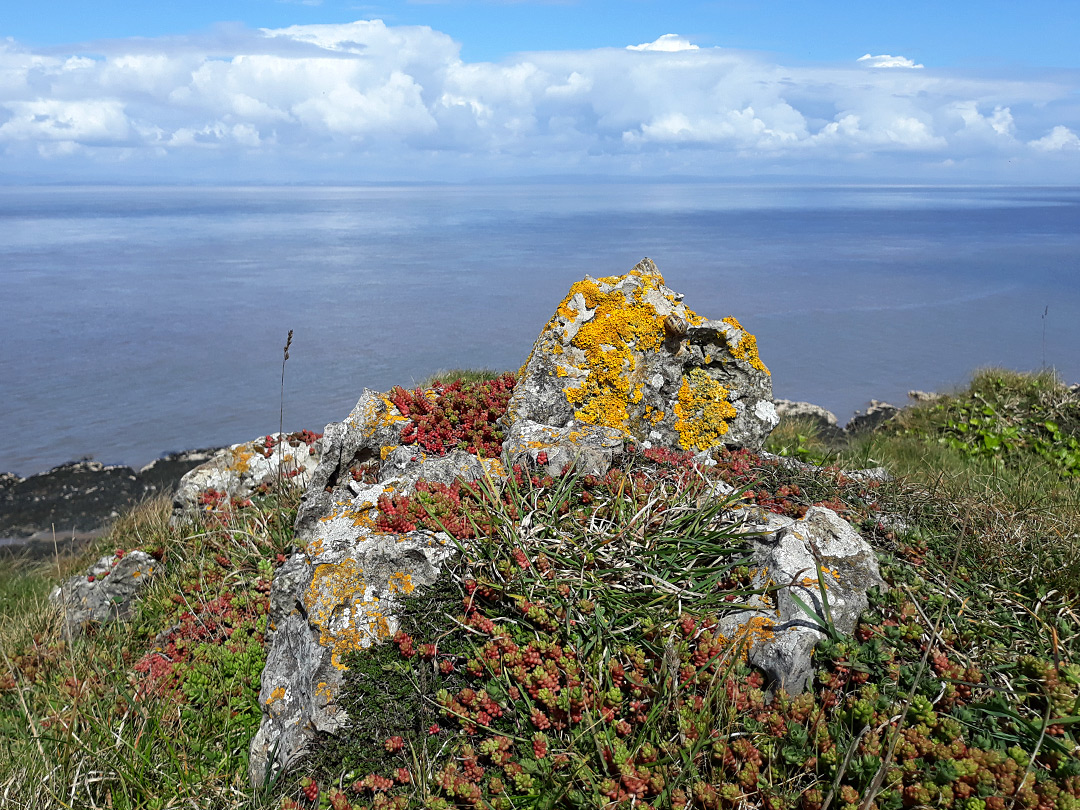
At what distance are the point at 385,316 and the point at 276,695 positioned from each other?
113 ft

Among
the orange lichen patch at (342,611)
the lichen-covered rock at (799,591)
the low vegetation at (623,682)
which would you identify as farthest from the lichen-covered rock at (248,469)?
the lichen-covered rock at (799,591)

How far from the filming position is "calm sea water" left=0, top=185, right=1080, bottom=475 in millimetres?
24344

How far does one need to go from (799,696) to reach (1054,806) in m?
1.14

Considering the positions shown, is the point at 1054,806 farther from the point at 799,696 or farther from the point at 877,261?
the point at 877,261

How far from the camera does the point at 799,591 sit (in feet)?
13.8

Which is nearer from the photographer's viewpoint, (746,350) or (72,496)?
(746,350)

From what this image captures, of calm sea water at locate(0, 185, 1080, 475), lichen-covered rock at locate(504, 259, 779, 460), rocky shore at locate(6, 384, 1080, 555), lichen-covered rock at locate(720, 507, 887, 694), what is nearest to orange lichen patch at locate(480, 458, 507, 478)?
lichen-covered rock at locate(504, 259, 779, 460)

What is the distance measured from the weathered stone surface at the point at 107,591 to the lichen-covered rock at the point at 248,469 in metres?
1.16

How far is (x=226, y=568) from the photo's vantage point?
6730 mm

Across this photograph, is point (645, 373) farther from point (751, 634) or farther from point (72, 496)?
point (72, 496)

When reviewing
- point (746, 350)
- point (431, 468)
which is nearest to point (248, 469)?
point (431, 468)

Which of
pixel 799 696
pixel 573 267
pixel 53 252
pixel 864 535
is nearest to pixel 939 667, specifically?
pixel 799 696

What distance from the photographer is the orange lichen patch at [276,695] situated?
14.8ft

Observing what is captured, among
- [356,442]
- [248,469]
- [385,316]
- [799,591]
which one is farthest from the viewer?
[385,316]
